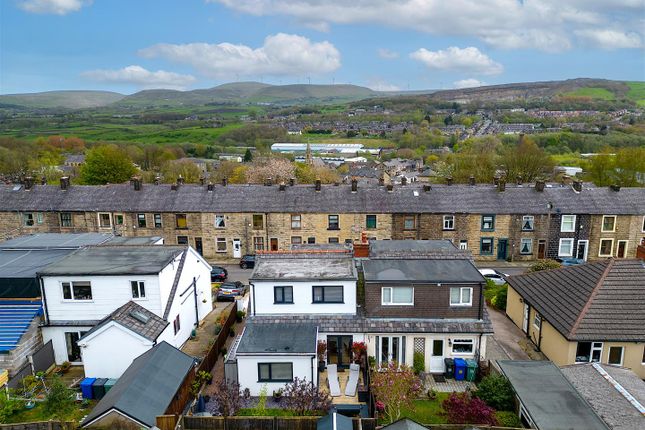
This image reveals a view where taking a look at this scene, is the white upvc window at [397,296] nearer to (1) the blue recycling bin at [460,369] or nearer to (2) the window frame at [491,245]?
(1) the blue recycling bin at [460,369]

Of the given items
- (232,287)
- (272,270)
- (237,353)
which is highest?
(272,270)

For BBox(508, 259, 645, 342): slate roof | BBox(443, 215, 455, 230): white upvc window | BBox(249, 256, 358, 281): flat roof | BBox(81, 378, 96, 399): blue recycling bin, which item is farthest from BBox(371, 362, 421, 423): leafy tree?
BBox(443, 215, 455, 230): white upvc window

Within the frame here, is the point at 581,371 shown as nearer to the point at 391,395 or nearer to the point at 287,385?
the point at 391,395

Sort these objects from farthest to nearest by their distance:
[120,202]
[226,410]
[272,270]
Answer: [120,202] → [272,270] → [226,410]

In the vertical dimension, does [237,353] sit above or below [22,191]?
below

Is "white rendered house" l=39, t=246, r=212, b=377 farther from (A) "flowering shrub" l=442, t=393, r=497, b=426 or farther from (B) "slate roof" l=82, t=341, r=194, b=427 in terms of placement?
(A) "flowering shrub" l=442, t=393, r=497, b=426

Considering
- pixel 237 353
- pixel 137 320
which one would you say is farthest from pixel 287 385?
pixel 137 320
